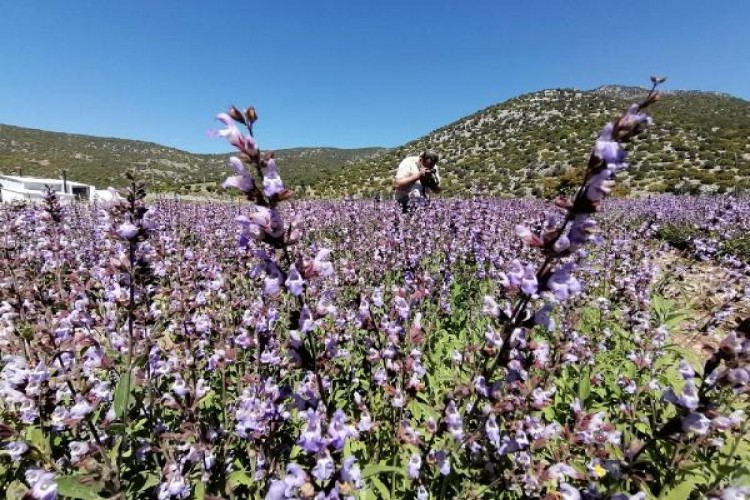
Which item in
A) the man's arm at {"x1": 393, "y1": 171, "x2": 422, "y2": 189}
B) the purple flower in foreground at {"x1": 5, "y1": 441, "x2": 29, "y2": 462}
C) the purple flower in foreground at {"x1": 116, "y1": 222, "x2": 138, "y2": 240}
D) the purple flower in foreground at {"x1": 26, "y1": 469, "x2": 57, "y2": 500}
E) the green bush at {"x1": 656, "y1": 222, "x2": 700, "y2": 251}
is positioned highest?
the man's arm at {"x1": 393, "y1": 171, "x2": 422, "y2": 189}

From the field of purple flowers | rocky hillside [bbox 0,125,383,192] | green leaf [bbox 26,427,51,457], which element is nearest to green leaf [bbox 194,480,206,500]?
the field of purple flowers

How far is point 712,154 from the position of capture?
143 feet

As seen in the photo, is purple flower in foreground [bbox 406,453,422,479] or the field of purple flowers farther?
purple flower in foreground [bbox 406,453,422,479]

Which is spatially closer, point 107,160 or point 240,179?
point 240,179

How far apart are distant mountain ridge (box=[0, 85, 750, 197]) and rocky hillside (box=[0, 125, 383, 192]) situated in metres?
0.32

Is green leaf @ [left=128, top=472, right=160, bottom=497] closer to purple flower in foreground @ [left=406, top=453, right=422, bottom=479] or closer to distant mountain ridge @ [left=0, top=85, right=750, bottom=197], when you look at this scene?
purple flower in foreground @ [left=406, top=453, right=422, bottom=479]

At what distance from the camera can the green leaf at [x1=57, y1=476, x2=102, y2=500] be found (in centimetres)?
199

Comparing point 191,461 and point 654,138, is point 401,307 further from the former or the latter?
point 654,138

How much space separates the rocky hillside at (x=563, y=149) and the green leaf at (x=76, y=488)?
72.0 ft

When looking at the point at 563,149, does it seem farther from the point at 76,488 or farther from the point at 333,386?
the point at 76,488

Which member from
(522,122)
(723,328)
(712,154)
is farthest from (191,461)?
(522,122)

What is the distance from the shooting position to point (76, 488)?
6.68 ft

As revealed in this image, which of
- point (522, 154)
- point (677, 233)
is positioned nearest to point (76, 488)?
point (677, 233)

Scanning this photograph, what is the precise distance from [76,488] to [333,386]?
8.44ft
